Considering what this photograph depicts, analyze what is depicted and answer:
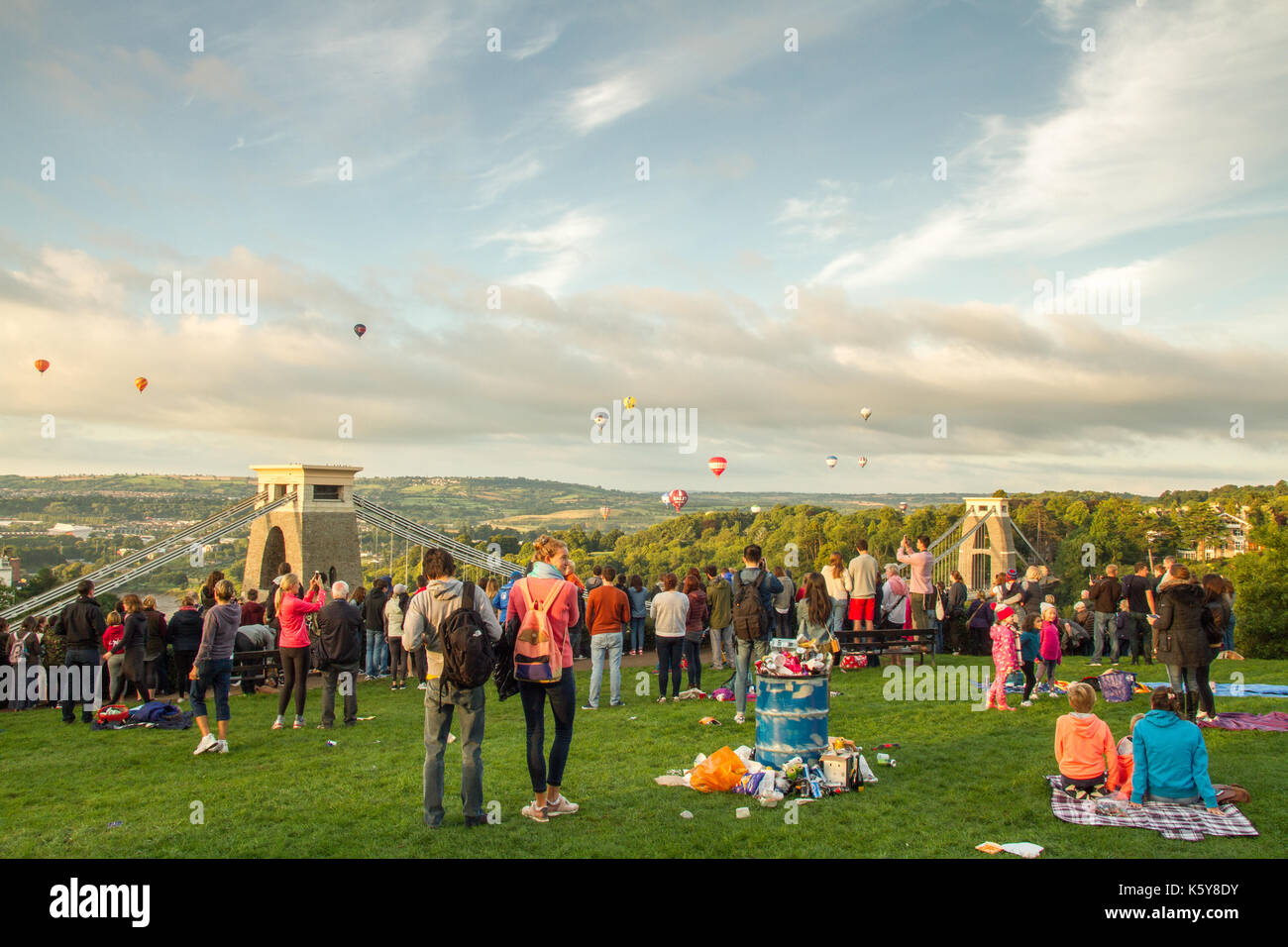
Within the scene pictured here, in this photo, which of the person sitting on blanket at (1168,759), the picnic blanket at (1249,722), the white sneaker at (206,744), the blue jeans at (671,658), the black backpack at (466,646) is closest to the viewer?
the black backpack at (466,646)

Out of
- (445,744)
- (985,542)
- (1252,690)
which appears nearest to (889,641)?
(1252,690)

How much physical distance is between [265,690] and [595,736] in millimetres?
5831

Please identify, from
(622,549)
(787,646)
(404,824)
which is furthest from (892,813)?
(622,549)

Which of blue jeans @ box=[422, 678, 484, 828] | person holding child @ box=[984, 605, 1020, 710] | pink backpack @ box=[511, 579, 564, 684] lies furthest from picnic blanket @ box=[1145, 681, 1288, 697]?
blue jeans @ box=[422, 678, 484, 828]

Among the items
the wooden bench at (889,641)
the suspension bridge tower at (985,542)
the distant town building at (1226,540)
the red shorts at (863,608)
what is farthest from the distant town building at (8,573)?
the distant town building at (1226,540)

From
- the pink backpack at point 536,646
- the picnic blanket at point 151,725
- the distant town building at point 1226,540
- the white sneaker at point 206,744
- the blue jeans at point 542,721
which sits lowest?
the distant town building at point 1226,540

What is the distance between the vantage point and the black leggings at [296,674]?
352 inches

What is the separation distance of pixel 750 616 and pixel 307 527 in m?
30.0

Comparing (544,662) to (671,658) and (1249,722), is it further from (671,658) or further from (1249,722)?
(1249,722)

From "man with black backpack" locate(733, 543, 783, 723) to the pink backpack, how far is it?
124 inches

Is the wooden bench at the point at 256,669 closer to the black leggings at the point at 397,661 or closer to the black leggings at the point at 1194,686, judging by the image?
the black leggings at the point at 397,661

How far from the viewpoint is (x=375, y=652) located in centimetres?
1319

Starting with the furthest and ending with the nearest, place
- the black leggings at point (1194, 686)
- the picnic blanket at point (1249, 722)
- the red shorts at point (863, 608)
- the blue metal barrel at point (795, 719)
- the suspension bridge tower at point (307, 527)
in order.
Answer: the suspension bridge tower at point (307, 527) → the red shorts at point (863, 608) → the black leggings at point (1194, 686) → the picnic blanket at point (1249, 722) → the blue metal barrel at point (795, 719)

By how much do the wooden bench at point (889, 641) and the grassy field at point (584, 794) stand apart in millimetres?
2534
